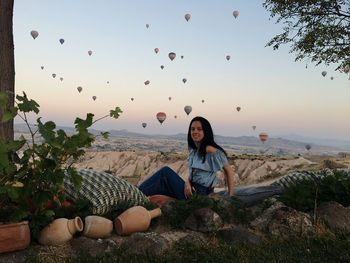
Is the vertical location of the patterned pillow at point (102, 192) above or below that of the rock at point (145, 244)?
above

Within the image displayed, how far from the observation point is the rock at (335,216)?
5930mm

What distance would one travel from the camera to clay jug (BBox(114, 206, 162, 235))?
5.21 m

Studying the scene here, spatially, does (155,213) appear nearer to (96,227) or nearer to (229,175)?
(96,227)

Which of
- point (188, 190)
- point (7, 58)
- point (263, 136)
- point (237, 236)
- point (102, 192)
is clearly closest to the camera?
point (237, 236)

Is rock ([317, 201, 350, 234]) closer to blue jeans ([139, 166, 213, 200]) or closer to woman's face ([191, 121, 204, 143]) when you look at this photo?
blue jeans ([139, 166, 213, 200])

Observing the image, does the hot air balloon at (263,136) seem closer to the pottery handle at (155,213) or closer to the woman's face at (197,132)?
the woman's face at (197,132)

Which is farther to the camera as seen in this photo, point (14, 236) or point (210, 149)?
point (210, 149)

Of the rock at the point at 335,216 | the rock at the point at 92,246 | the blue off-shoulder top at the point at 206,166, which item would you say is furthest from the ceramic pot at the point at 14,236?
the rock at the point at 335,216

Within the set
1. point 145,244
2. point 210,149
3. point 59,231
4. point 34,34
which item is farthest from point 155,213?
point 34,34

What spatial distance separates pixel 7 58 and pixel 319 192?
6.81 m

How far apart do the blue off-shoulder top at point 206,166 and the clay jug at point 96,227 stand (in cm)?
241

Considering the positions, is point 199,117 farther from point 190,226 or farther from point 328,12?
point 328,12

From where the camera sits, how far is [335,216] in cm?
612

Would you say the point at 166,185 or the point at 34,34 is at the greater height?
the point at 34,34
